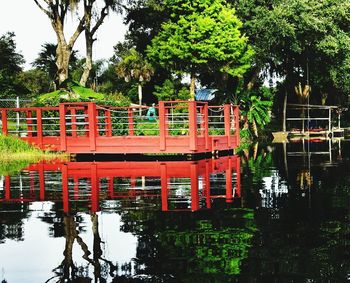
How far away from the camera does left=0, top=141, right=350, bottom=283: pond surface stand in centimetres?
488

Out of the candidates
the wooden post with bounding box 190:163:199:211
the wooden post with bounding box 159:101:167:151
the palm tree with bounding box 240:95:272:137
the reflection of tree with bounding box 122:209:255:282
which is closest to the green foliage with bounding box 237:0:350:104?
the palm tree with bounding box 240:95:272:137

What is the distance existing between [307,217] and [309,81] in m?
39.0

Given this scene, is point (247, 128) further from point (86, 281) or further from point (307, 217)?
point (86, 281)

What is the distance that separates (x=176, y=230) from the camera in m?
6.69

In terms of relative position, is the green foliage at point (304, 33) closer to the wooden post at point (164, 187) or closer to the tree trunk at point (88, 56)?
the tree trunk at point (88, 56)

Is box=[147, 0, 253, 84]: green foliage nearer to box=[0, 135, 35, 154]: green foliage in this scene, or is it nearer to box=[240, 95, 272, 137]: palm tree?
box=[240, 95, 272, 137]: palm tree

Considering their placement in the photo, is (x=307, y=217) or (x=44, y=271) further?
(x=307, y=217)

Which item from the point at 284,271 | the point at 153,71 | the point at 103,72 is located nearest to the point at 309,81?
the point at 153,71

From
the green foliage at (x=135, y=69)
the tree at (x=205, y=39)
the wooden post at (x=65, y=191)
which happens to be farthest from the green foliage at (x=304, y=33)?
the wooden post at (x=65, y=191)

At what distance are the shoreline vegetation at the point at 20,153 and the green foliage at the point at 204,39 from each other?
1579 centimetres

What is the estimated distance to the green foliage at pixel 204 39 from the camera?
1364 inches

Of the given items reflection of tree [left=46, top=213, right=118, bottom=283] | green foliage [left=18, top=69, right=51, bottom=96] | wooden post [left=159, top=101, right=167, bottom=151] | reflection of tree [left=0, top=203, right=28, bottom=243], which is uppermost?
green foliage [left=18, top=69, right=51, bottom=96]

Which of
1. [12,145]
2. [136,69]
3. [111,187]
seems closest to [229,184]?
[111,187]

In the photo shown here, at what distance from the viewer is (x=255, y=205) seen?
867 cm
